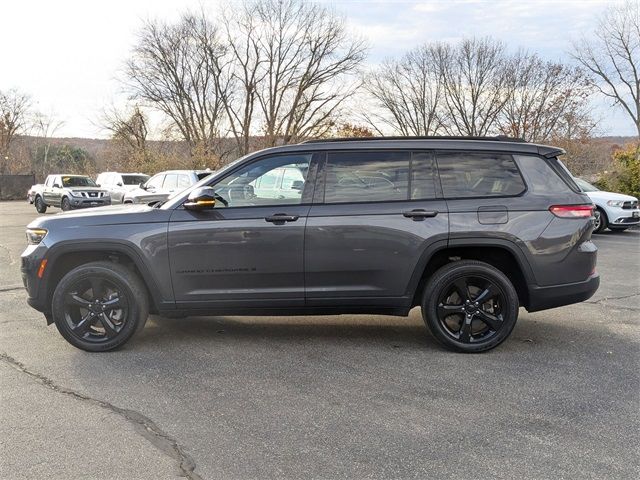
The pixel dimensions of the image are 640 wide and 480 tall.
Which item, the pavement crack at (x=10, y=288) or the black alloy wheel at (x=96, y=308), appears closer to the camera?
the black alloy wheel at (x=96, y=308)

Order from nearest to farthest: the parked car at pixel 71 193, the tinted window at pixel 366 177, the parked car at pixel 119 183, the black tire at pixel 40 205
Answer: the tinted window at pixel 366 177
the parked car at pixel 119 183
the parked car at pixel 71 193
the black tire at pixel 40 205

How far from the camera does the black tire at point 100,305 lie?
4.80 m

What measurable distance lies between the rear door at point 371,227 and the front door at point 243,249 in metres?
0.14

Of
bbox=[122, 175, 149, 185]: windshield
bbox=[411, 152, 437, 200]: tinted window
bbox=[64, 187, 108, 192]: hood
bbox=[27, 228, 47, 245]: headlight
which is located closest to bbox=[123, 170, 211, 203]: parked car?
bbox=[122, 175, 149, 185]: windshield

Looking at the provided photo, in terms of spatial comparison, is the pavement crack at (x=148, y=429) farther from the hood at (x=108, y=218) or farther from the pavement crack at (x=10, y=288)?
the pavement crack at (x=10, y=288)

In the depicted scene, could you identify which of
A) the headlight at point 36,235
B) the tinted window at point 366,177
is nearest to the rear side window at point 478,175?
the tinted window at point 366,177

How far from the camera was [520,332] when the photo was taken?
5.45m

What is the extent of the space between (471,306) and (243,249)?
6.74ft

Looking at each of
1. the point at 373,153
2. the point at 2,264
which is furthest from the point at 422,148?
the point at 2,264

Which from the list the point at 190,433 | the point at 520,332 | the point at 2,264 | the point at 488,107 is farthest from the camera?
the point at 488,107

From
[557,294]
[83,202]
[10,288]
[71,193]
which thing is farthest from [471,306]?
[71,193]

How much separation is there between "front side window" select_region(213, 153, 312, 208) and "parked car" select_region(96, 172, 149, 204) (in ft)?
59.3

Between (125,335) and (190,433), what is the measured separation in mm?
1806

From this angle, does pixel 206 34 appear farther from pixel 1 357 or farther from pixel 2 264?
pixel 1 357
